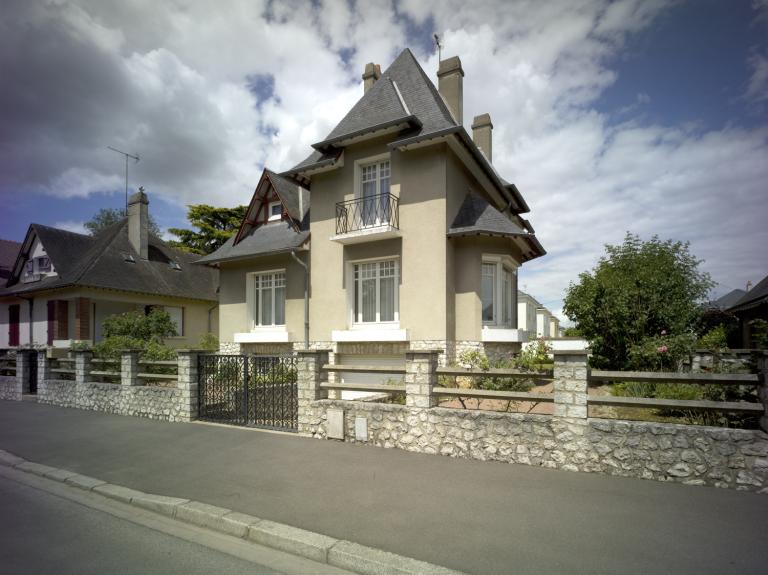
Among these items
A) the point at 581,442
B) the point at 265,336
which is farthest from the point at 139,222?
the point at 581,442

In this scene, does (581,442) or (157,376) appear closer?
(581,442)

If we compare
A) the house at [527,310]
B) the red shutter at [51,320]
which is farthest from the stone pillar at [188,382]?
the house at [527,310]

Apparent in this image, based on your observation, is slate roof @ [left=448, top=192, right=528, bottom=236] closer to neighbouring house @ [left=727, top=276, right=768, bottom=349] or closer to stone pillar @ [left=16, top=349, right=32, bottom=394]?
neighbouring house @ [left=727, top=276, right=768, bottom=349]

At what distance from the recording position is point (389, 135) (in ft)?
42.4

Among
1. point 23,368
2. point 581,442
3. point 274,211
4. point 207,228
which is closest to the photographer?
point 581,442

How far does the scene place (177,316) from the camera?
77.3ft

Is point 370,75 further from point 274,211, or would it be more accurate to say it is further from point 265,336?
point 265,336

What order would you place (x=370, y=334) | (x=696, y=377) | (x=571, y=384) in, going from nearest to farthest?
1. (x=696, y=377)
2. (x=571, y=384)
3. (x=370, y=334)

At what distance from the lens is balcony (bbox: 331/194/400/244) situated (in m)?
12.6

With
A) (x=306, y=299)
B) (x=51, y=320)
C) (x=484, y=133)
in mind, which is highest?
(x=484, y=133)

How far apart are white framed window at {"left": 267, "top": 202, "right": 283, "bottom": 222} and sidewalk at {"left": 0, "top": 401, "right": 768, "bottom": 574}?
10331mm

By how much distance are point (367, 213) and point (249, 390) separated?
664cm

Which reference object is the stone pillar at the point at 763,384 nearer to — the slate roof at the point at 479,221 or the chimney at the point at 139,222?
the slate roof at the point at 479,221

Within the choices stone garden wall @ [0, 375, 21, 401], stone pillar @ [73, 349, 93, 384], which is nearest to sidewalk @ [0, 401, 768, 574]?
stone pillar @ [73, 349, 93, 384]
